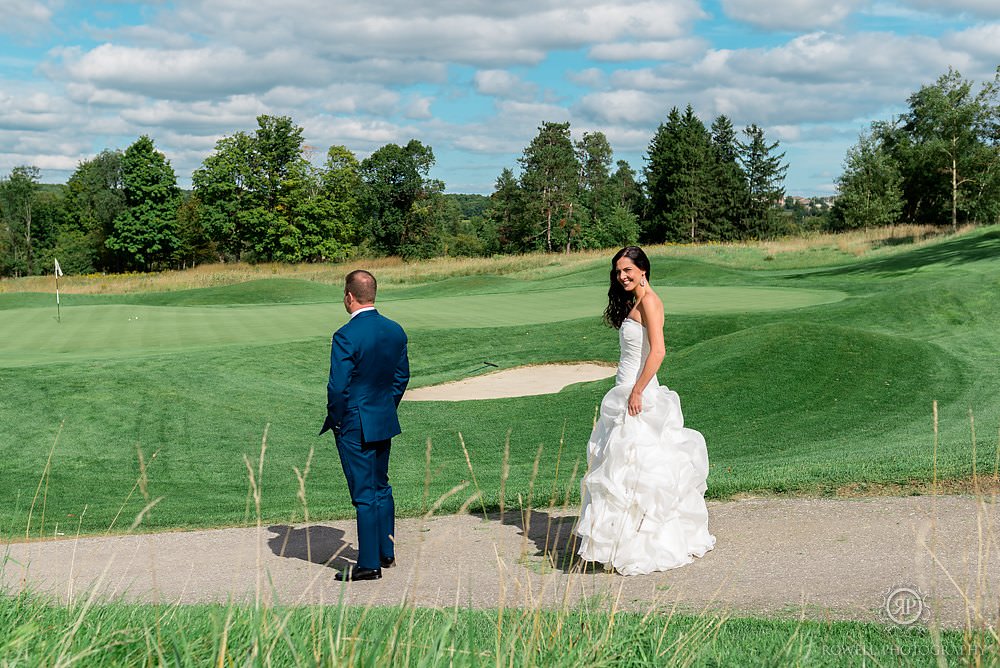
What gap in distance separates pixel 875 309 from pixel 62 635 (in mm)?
20894

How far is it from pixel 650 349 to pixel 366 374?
6.97ft

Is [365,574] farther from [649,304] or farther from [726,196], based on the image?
[726,196]

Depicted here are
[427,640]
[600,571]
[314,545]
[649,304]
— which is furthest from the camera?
[314,545]

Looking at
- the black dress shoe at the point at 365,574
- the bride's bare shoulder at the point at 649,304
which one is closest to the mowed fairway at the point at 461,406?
the black dress shoe at the point at 365,574

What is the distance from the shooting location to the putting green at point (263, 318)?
869 inches

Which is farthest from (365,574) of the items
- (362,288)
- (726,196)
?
(726,196)

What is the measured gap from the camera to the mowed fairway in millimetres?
10188

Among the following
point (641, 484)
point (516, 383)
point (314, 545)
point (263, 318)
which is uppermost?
point (641, 484)

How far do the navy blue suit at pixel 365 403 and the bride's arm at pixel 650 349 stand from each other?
67.4 inches

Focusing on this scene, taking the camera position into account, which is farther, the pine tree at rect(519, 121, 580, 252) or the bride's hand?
the pine tree at rect(519, 121, 580, 252)

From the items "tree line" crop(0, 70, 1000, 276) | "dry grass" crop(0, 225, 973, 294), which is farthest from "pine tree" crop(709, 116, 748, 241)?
"dry grass" crop(0, 225, 973, 294)

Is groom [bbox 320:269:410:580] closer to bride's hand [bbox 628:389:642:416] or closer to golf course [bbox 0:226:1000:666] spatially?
golf course [bbox 0:226:1000:666]

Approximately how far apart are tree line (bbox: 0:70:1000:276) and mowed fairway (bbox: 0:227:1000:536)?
4725 centimetres

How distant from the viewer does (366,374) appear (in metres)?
7.11
